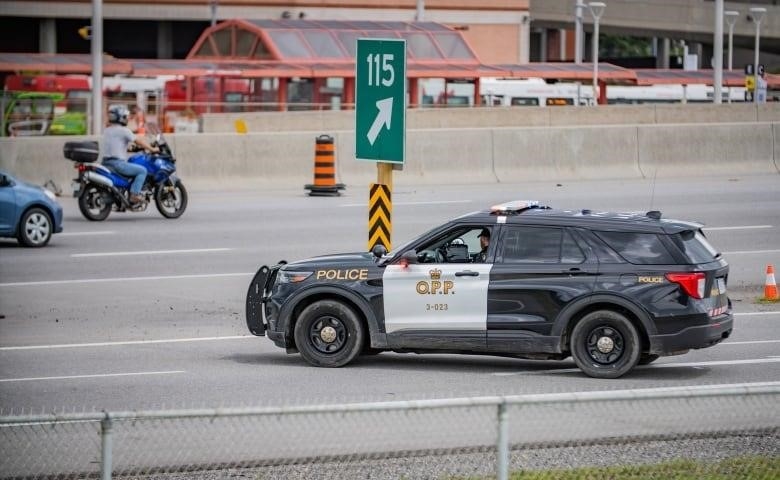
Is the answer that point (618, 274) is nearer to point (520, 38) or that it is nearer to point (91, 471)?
point (91, 471)

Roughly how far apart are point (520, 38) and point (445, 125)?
42416mm

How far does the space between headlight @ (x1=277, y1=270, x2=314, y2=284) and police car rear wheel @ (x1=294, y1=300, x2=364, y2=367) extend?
26cm

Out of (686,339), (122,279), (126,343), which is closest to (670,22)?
(122,279)

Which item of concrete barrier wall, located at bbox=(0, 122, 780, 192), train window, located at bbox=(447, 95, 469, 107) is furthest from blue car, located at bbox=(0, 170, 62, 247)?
train window, located at bbox=(447, 95, 469, 107)

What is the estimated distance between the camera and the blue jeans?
2445 centimetres

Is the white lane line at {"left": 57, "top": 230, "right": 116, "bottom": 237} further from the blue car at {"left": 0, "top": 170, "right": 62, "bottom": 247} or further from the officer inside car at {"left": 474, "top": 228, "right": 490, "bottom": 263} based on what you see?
the officer inside car at {"left": 474, "top": 228, "right": 490, "bottom": 263}

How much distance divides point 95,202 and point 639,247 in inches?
564

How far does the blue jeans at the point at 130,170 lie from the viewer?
2445cm

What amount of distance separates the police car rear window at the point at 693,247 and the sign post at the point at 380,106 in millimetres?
3951

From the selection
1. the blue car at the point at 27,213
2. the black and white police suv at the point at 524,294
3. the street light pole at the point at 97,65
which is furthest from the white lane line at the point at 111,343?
the street light pole at the point at 97,65

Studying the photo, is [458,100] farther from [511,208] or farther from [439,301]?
[439,301]

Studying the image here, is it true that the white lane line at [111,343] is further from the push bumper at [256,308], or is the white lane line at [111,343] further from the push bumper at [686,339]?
the push bumper at [686,339]

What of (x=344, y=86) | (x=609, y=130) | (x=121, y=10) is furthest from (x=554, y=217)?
(x=121, y=10)

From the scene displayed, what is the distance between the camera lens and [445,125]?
38781 mm
